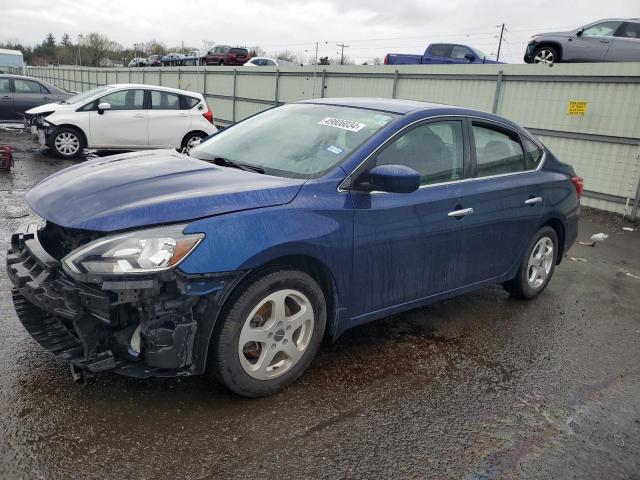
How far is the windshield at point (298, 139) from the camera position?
3.38 m

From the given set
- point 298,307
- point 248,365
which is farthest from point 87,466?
point 298,307

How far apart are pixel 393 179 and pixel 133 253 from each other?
1.49m

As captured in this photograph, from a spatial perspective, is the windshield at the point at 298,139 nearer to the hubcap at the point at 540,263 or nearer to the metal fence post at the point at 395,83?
the hubcap at the point at 540,263

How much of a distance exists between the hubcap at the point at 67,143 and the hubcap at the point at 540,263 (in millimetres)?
9774

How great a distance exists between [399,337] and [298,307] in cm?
122

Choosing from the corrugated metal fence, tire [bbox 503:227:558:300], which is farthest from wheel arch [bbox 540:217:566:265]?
the corrugated metal fence

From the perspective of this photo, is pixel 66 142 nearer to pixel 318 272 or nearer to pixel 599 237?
pixel 318 272

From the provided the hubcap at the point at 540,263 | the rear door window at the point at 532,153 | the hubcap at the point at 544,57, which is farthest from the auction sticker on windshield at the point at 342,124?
the hubcap at the point at 544,57

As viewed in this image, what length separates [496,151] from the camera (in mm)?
4344

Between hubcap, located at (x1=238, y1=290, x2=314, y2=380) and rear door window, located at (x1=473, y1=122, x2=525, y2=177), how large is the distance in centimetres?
191

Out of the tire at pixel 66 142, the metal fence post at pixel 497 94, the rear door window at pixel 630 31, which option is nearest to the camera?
the metal fence post at pixel 497 94

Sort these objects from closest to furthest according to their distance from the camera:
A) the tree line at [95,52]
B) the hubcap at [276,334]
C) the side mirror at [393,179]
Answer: the hubcap at [276,334], the side mirror at [393,179], the tree line at [95,52]

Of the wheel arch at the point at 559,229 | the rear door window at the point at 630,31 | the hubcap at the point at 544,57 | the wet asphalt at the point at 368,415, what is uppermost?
the rear door window at the point at 630,31

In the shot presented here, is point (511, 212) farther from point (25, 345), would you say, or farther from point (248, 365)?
point (25, 345)
